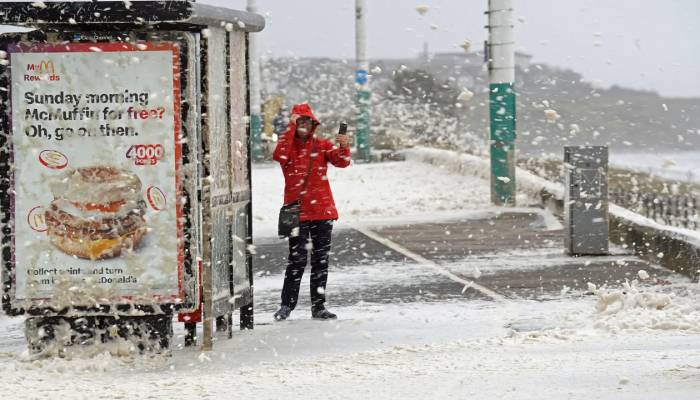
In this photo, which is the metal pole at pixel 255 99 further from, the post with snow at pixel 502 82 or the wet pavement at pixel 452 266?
the wet pavement at pixel 452 266

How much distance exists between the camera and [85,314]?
30.2 feet

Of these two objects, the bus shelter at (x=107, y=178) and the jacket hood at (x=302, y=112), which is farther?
the jacket hood at (x=302, y=112)

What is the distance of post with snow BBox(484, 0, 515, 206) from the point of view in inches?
884

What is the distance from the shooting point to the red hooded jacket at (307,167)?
1088cm

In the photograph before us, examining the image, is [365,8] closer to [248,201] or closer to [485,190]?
[485,190]

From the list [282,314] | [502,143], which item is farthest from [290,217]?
[502,143]

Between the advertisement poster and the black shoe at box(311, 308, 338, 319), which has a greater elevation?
the advertisement poster

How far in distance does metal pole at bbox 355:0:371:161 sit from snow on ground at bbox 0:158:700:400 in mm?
28992

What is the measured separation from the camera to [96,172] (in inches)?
360

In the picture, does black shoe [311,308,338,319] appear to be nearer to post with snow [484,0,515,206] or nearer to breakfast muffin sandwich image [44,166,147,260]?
breakfast muffin sandwich image [44,166,147,260]

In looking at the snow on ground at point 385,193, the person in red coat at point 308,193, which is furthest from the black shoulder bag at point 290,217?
the snow on ground at point 385,193

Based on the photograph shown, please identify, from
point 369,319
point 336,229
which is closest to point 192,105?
point 369,319

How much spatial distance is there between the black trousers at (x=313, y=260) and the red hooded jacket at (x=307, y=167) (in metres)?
0.10

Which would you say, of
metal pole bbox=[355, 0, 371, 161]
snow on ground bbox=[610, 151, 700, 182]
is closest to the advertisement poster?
snow on ground bbox=[610, 151, 700, 182]
